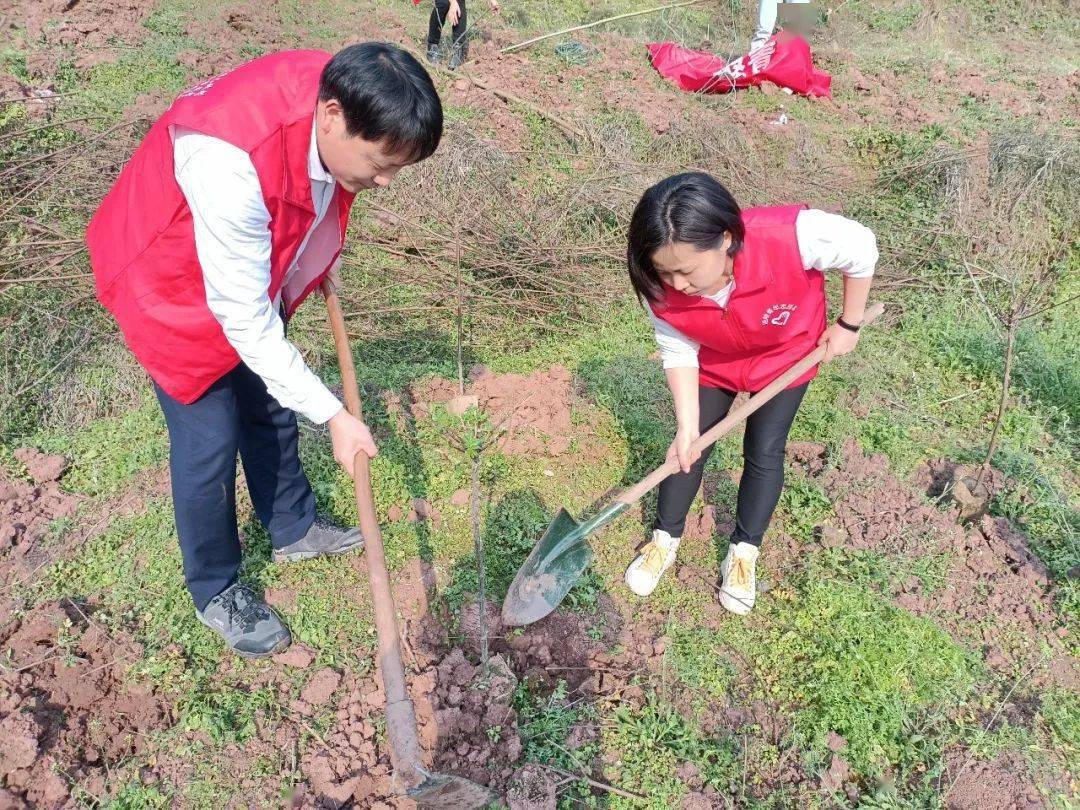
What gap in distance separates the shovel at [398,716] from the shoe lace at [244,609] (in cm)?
66

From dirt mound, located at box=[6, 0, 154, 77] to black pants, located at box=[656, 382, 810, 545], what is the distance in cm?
564

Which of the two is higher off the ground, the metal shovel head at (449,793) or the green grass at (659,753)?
the metal shovel head at (449,793)

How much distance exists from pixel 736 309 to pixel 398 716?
4.75 feet

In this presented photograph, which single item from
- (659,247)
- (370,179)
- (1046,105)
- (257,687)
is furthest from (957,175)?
(257,687)

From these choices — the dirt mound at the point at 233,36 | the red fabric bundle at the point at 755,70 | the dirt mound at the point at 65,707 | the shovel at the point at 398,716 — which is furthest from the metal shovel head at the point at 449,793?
the red fabric bundle at the point at 755,70

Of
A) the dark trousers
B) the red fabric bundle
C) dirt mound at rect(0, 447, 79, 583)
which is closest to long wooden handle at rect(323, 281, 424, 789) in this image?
the dark trousers

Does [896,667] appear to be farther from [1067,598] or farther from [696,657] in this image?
[1067,598]

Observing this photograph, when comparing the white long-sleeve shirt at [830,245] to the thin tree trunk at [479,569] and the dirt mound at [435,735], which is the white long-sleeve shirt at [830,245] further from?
the dirt mound at [435,735]

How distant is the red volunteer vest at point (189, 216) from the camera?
155cm

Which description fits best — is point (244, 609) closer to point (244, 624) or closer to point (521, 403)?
point (244, 624)

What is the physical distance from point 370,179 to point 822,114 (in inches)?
237

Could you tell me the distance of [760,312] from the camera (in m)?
2.09

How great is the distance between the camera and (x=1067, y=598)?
2.72 metres

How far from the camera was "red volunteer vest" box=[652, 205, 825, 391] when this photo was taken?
2006mm
